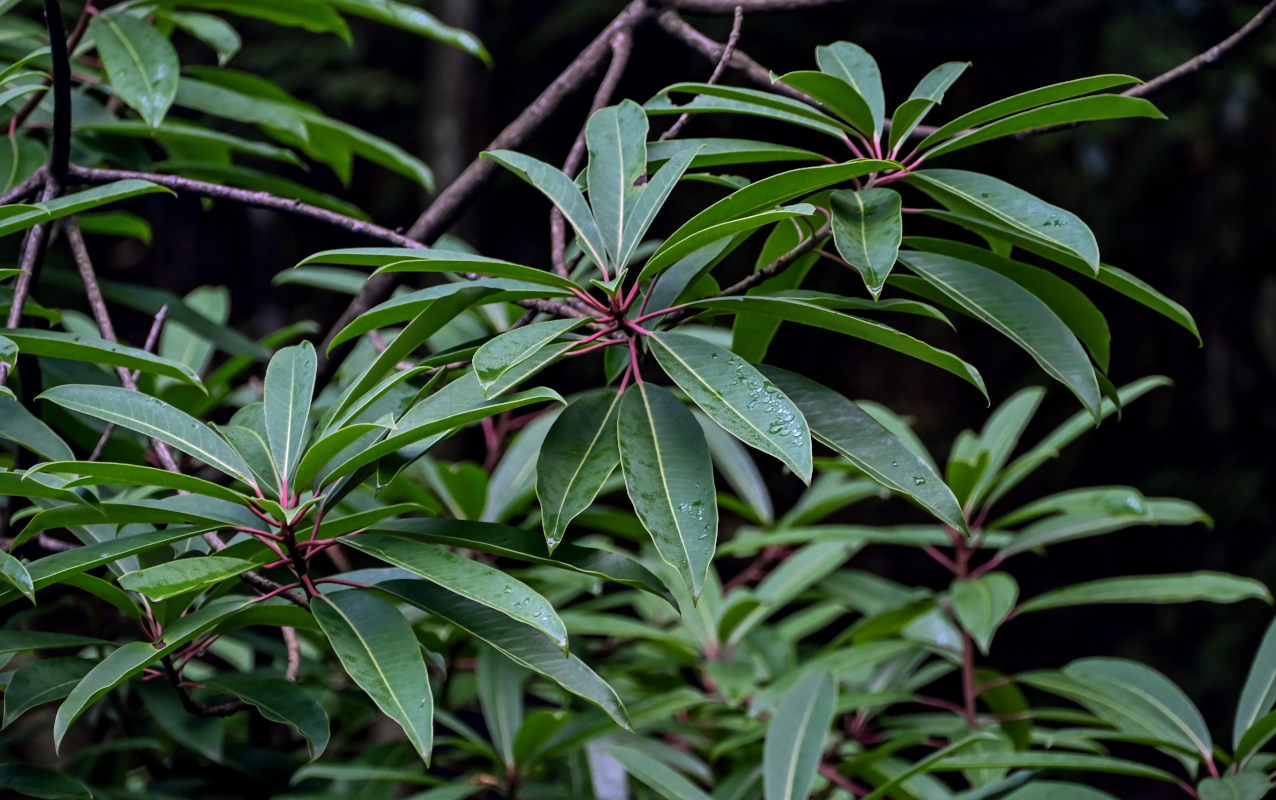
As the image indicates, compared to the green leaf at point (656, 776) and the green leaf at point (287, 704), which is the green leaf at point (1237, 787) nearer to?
the green leaf at point (656, 776)

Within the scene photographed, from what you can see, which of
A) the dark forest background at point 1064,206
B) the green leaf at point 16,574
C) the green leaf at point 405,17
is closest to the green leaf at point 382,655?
the green leaf at point 16,574

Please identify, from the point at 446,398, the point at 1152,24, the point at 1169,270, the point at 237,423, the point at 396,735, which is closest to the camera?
the point at 446,398

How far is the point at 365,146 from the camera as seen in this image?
85 centimetres

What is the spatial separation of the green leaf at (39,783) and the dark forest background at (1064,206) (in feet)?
5.69

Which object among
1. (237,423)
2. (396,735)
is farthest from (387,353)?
(396,735)

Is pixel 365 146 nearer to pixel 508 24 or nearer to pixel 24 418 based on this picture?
pixel 24 418

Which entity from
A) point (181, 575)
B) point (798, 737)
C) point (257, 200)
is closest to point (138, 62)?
point (257, 200)

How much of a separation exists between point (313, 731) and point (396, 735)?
53cm

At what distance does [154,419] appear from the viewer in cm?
50

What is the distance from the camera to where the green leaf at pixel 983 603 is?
0.77 metres

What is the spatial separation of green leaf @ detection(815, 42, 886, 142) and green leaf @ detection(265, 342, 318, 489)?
1.15 ft

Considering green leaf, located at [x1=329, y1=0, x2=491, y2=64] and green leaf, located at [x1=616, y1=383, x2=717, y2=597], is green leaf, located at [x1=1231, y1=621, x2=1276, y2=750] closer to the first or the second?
green leaf, located at [x1=616, y1=383, x2=717, y2=597]

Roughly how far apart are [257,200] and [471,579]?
0.33m

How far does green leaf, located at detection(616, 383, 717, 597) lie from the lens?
0.44m
